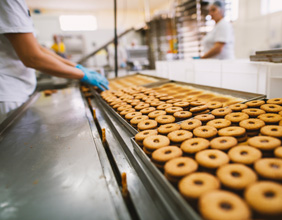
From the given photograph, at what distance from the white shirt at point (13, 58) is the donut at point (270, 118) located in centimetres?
191

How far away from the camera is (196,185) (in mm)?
647

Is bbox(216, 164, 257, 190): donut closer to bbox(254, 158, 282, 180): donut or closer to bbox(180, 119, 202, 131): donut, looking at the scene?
bbox(254, 158, 282, 180): donut

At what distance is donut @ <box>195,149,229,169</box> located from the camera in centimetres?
74

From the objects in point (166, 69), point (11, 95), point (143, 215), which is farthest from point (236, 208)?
point (166, 69)

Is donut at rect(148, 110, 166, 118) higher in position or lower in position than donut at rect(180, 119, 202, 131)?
higher

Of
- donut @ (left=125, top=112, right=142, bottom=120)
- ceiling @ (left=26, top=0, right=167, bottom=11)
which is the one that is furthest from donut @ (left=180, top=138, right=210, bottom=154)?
ceiling @ (left=26, top=0, right=167, bottom=11)

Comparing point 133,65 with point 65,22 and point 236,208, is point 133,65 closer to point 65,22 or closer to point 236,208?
point 236,208

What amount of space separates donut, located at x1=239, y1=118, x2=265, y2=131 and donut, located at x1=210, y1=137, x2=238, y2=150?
7.7 inches

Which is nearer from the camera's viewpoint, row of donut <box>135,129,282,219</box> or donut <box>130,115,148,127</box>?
row of donut <box>135,129,282,219</box>

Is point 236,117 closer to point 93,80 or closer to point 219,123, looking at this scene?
point 219,123

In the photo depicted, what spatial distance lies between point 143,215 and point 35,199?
440 millimetres

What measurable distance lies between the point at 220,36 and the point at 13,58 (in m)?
3.03

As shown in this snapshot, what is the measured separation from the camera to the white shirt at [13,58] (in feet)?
4.93

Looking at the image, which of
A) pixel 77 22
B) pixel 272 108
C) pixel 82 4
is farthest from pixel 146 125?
pixel 77 22
